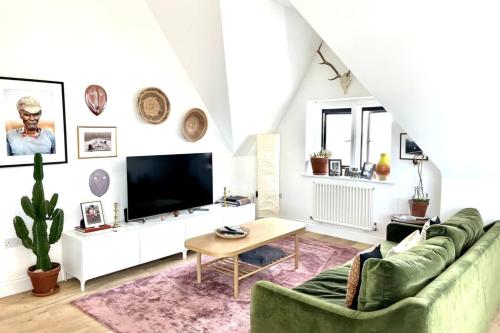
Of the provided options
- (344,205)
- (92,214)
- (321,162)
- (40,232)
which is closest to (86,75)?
(92,214)

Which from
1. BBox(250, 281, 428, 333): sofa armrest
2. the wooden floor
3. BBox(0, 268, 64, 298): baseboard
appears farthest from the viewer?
BBox(0, 268, 64, 298): baseboard

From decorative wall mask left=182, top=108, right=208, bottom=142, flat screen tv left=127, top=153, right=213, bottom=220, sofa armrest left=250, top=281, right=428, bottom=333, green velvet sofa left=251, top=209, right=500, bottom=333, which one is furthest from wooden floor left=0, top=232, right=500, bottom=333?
decorative wall mask left=182, top=108, right=208, bottom=142

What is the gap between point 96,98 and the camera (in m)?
3.97

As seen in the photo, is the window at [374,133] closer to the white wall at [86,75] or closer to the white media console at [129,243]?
the white media console at [129,243]

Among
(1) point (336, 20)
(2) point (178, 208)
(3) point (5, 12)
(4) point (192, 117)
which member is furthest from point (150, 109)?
(1) point (336, 20)

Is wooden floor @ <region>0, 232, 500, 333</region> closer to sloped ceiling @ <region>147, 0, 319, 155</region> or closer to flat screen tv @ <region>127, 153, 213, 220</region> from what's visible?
flat screen tv @ <region>127, 153, 213, 220</region>

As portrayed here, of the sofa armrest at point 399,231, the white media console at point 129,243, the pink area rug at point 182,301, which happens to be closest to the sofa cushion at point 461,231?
the sofa armrest at point 399,231

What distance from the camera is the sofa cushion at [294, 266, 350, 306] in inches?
97.0

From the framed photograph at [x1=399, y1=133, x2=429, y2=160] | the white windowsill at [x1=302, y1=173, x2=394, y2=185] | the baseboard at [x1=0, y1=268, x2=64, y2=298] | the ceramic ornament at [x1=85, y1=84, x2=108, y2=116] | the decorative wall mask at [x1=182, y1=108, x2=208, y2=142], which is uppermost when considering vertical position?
the ceramic ornament at [x1=85, y1=84, x2=108, y2=116]

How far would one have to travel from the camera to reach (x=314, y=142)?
580cm

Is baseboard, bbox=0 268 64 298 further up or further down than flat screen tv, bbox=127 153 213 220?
further down

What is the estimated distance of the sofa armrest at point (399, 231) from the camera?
12.1ft

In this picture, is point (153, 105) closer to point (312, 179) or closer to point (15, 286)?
point (15, 286)

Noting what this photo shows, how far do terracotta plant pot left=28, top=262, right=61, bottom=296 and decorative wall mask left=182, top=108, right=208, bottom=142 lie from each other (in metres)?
2.15
